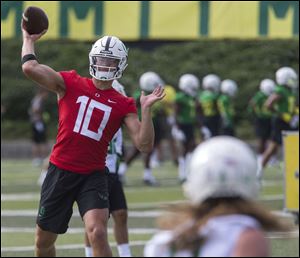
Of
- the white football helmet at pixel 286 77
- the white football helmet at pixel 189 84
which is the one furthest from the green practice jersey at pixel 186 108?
the white football helmet at pixel 286 77

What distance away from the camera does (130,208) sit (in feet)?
48.4

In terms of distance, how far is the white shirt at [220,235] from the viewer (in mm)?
3674

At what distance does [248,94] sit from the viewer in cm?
2888

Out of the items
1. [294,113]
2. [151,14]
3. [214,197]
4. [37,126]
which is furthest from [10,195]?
[214,197]

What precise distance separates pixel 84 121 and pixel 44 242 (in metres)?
0.91

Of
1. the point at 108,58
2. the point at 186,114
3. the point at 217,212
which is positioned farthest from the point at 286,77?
the point at 217,212

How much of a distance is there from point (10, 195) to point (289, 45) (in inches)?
449

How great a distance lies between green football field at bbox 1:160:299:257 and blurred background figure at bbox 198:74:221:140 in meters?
1.11

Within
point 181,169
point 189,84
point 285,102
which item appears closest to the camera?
point 285,102

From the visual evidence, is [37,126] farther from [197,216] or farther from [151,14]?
[197,216]

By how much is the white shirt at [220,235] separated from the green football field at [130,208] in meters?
2.72

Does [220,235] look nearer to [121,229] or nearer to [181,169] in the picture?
[121,229]

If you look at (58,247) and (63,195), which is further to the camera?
(58,247)

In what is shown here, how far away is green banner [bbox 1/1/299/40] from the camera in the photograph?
37.5 ft
